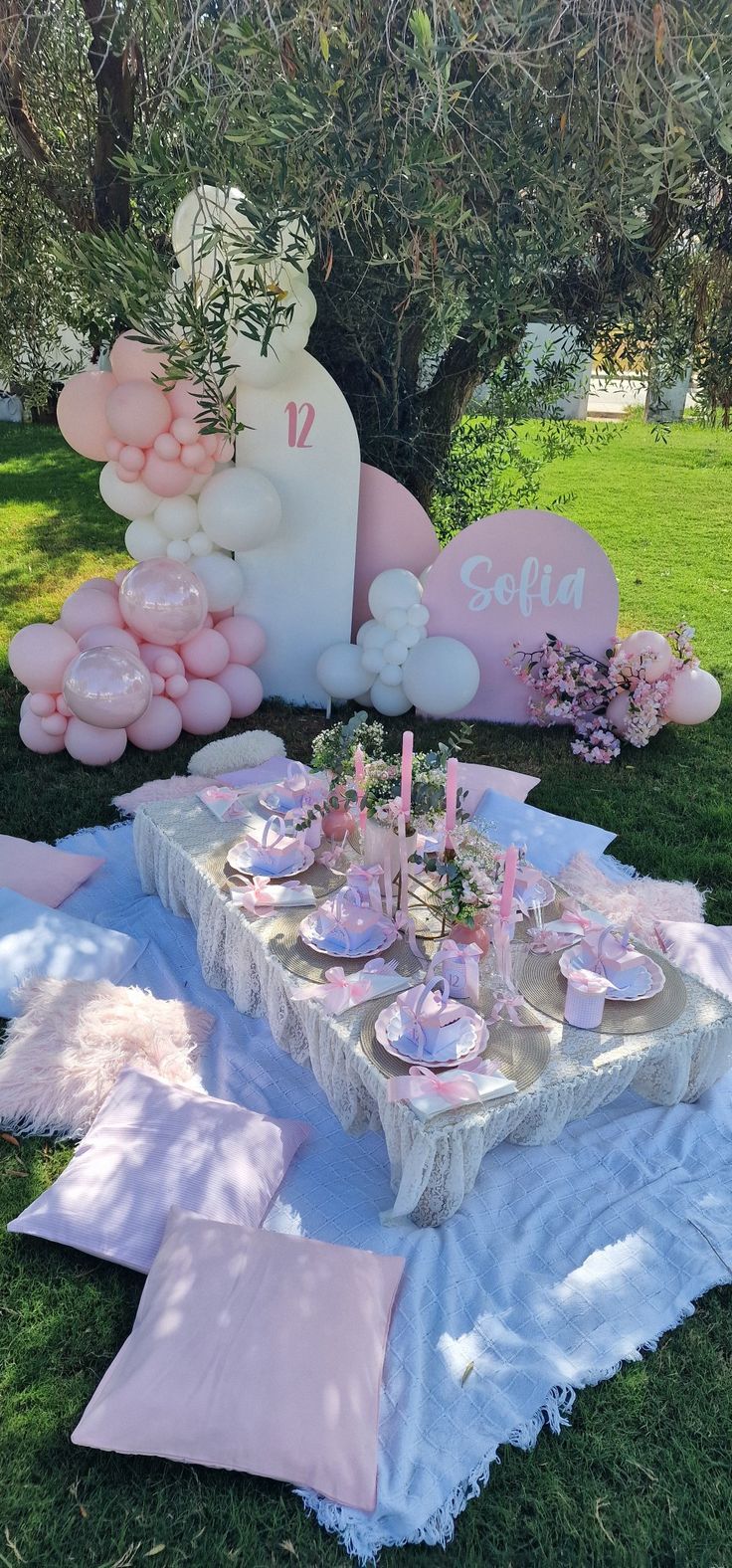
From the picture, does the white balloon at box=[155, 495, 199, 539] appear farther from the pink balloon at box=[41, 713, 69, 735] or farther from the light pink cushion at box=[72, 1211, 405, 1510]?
the light pink cushion at box=[72, 1211, 405, 1510]

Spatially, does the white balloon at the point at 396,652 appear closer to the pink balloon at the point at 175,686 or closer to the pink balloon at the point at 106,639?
the pink balloon at the point at 175,686

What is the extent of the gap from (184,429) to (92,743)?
1.60 metres

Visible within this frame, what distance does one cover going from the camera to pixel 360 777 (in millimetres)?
3877

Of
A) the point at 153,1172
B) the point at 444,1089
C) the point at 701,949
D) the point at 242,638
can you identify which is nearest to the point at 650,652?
the point at 242,638

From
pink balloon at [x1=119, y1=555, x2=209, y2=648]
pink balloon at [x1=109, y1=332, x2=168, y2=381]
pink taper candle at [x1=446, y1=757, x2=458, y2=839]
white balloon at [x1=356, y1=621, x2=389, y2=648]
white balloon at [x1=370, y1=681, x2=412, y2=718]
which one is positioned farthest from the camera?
white balloon at [x1=370, y1=681, x2=412, y2=718]

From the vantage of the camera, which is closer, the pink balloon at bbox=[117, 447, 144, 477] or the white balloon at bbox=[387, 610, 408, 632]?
the pink balloon at bbox=[117, 447, 144, 477]

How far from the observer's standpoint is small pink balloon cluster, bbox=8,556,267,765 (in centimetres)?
535

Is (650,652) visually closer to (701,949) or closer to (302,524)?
(302,524)

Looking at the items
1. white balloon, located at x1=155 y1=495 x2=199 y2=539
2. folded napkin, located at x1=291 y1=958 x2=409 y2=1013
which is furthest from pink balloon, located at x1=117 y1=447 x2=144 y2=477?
folded napkin, located at x1=291 y1=958 x2=409 y2=1013

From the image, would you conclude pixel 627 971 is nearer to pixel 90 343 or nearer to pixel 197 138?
pixel 197 138

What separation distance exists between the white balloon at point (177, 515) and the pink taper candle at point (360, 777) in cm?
242

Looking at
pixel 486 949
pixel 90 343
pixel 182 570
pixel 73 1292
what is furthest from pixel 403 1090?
pixel 90 343

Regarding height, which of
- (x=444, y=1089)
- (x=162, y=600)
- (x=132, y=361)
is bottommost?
(x=444, y=1089)

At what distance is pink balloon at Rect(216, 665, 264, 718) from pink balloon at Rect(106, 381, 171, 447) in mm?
1276
